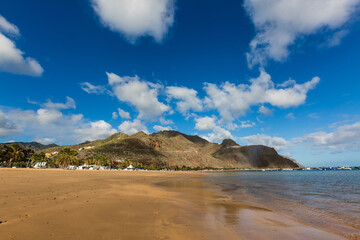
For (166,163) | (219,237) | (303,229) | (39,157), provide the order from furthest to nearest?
(166,163) → (39,157) → (303,229) → (219,237)

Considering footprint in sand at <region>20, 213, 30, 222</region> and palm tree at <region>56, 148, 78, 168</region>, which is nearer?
footprint in sand at <region>20, 213, 30, 222</region>

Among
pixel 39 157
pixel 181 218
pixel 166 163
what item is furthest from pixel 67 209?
pixel 166 163

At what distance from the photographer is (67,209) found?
9.19m

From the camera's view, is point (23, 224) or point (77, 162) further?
point (77, 162)

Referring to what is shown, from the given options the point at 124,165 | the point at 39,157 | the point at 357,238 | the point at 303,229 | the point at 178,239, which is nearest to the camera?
the point at 178,239

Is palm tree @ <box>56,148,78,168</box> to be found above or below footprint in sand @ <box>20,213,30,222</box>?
above

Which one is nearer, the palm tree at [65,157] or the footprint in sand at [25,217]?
the footprint in sand at [25,217]

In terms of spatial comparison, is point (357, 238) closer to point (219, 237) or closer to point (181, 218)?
point (219, 237)

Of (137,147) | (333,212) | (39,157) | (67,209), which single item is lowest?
(333,212)

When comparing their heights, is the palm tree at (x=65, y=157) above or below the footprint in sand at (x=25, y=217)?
above

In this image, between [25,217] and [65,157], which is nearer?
[25,217]

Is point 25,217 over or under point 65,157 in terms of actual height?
under

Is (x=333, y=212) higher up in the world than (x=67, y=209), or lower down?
lower down

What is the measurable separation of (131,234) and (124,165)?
4381 inches
